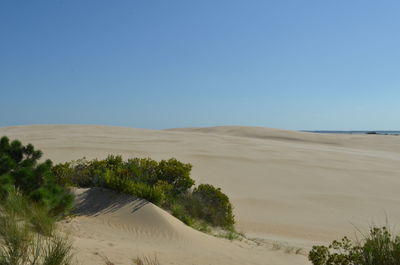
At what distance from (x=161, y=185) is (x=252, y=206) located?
3368mm

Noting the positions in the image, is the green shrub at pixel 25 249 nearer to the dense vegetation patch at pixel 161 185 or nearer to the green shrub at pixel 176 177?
the dense vegetation patch at pixel 161 185

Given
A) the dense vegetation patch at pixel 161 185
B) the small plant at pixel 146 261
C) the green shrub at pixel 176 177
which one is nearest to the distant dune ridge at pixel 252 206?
the small plant at pixel 146 261

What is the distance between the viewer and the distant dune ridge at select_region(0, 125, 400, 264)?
5.53m

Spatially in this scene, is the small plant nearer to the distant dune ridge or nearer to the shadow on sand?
the distant dune ridge

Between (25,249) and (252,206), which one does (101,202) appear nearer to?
(25,249)

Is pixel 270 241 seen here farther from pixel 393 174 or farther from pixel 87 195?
pixel 393 174

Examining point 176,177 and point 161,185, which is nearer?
point 161,185

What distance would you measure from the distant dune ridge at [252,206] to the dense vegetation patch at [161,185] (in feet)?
1.17

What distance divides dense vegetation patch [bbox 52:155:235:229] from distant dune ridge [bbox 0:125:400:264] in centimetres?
36

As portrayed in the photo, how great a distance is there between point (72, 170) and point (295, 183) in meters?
7.46

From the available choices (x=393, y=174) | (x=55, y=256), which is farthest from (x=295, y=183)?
(x=55, y=256)

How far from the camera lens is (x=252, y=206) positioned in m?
10.2

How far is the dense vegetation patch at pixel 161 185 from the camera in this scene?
7.12 meters

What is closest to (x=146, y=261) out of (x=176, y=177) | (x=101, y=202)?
(x=101, y=202)
